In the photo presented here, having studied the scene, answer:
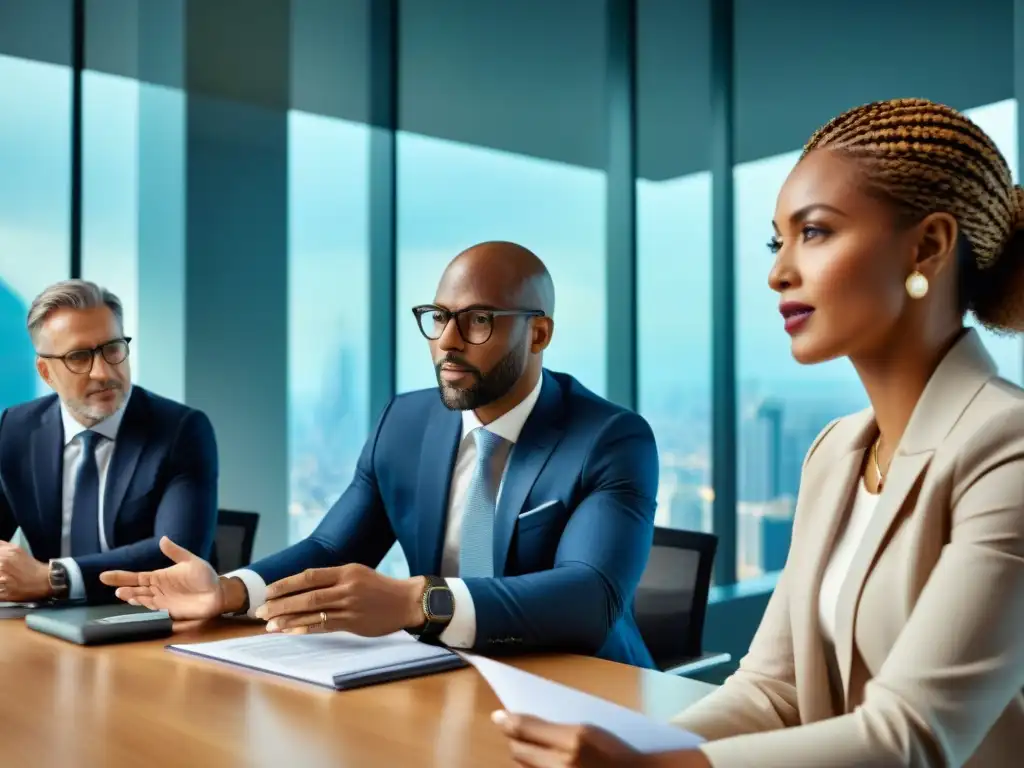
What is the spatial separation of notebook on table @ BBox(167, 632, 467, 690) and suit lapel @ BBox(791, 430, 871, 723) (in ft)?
2.26

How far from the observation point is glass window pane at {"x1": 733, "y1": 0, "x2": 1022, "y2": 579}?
5.42m

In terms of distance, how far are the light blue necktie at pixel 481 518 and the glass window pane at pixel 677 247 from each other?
347cm

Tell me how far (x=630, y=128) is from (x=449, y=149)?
107 cm

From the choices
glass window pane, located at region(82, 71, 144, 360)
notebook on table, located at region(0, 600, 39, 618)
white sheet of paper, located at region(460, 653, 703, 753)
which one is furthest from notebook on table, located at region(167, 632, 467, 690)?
glass window pane, located at region(82, 71, 144, 360)

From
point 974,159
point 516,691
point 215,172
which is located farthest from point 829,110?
point 516,691

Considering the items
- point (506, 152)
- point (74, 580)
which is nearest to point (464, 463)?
point (74, 580)

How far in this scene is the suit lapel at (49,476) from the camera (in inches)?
114

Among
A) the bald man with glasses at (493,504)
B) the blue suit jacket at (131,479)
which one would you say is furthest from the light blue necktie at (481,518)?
the blue suit jacket at (131,479)

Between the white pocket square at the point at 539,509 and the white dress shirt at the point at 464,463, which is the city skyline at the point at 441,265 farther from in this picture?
the white pocket square at the point at 539,509

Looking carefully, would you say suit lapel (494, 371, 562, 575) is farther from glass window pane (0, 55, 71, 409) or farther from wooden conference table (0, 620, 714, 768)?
glass window pane (0, 55, 71, 409)

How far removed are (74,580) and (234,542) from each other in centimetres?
85

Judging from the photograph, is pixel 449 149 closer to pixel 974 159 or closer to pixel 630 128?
pixel 630 128

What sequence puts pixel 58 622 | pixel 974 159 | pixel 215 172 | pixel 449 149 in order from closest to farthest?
pixel 974 159, pixel 58 622, pixel 215 172, pixel 449 149

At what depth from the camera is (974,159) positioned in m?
1.20
